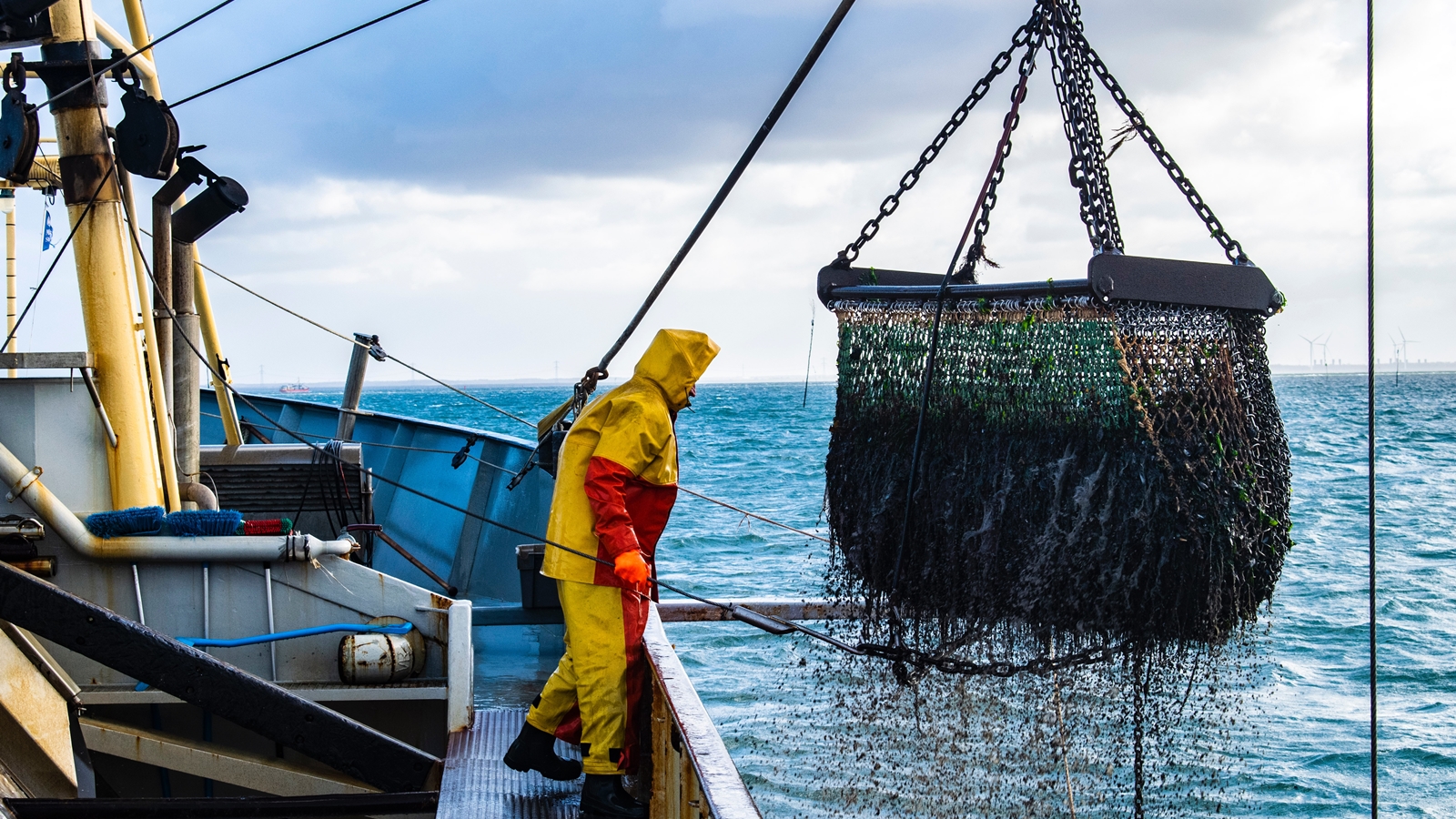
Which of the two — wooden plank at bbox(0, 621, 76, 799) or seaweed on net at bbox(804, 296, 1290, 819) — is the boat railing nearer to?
seaweed on net at bbox(804, 296, 1290, 819)

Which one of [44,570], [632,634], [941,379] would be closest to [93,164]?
[44,570]

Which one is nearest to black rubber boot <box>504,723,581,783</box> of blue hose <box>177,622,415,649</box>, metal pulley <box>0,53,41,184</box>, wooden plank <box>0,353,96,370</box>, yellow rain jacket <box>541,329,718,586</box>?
yellow rain jacket <box>541,329,718,586</box>

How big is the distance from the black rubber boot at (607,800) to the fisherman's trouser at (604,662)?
0.04 metres

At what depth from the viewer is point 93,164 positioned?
5.72 metres

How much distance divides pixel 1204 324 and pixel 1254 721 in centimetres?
888

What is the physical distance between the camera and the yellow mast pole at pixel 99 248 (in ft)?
17.9

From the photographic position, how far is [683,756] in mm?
2867

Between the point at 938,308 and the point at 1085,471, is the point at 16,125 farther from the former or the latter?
the point at 1085,471

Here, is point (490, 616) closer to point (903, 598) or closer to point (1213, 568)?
point (903, 598)

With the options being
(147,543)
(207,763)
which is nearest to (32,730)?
(207,763)

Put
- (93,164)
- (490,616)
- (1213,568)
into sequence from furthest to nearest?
(93,164), (490,616), (1213,568)

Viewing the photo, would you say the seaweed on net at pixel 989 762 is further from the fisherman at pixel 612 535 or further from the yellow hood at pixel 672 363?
the yellow hood at pixel 672 363

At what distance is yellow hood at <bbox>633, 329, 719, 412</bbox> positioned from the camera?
362cm

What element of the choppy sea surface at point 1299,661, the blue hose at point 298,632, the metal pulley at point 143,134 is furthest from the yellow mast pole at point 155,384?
the choppy sea surface at point 1299,661
